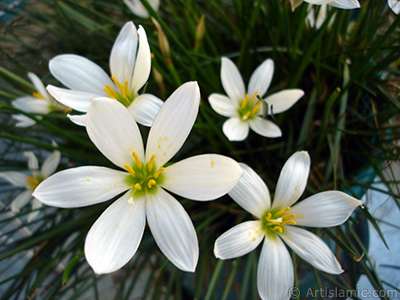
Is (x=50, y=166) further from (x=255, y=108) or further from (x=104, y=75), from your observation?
(x=255, y=108)

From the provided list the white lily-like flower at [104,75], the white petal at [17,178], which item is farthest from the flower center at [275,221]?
the white petal at [17,178]

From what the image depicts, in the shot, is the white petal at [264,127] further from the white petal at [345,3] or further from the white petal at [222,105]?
the white petal at [345,3]

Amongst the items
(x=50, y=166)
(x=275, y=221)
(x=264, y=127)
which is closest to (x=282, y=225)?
(x=275, y=221)

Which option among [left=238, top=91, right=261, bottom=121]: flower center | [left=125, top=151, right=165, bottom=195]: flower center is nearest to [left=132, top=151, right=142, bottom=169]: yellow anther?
[left=125, top=151, right=165, bottom=195]: flower center

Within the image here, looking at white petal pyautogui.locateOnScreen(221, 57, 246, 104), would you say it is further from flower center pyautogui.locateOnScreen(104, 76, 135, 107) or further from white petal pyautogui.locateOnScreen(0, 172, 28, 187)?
white petal pyautogui.locateOnScreen(0, 172, 28, 187)

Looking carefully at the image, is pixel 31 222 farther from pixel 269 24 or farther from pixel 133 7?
pixel 269 24

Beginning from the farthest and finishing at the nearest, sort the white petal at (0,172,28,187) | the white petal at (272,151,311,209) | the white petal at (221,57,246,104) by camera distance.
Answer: the white petal at (0,172,28,187)
the white petal at (221,57,246,104)
the white petal at (272,151,311,209)
